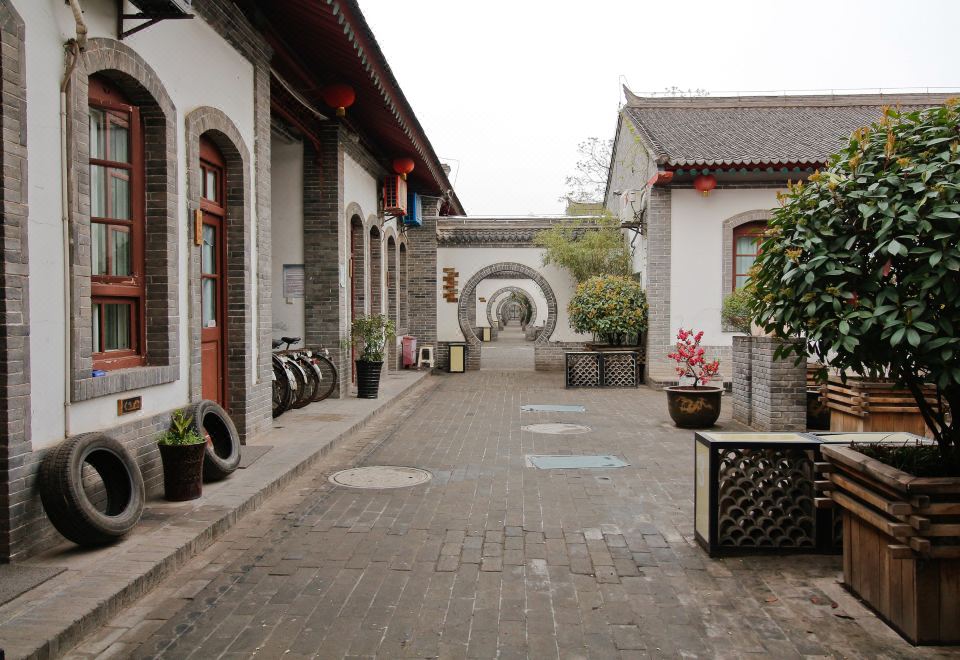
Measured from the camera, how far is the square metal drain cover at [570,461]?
6.88 metres

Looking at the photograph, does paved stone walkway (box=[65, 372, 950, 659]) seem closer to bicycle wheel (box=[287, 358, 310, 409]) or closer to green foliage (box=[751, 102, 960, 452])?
green foliage (box=[751, 102, 960, 452])

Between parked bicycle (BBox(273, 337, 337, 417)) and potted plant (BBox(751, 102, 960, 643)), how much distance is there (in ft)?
20.1

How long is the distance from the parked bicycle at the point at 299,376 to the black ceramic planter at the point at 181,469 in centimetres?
349

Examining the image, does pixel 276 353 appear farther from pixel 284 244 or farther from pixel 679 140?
pixel 679 140

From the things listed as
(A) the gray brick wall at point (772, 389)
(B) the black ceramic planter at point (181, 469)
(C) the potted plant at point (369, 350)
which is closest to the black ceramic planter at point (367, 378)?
→ (C) the potted plant at point (369, 350)

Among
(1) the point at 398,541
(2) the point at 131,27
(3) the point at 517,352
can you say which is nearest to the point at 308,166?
(2) the point at 131,27

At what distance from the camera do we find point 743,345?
920 cm

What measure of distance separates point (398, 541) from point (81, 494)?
69.1 inches

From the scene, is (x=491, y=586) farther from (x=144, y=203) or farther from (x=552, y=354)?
(x=552, y=354)

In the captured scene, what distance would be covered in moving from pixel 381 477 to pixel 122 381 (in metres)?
2.33

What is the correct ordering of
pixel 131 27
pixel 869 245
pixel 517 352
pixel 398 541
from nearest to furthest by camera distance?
1. pixel 869 245
2. pixel 398 541
3. pixel 131 27
4. pixel 517 352

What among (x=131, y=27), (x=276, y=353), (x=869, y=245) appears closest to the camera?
(x=869, y=245)

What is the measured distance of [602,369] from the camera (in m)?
14.0

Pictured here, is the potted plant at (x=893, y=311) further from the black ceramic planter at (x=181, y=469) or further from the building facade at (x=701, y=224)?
the building facade at (x=701, y=224)
